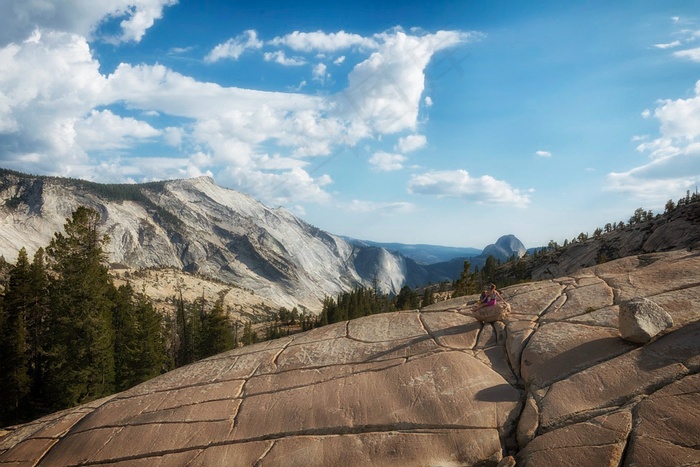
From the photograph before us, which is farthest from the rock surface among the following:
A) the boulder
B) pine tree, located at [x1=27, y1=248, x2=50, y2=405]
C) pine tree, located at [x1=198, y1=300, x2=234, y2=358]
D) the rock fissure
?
pine tree, located at [x1=198, y1=300, x2=234, y2=358]

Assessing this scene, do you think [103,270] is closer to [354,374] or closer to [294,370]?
[294,370]

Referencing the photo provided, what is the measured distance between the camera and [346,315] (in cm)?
9306

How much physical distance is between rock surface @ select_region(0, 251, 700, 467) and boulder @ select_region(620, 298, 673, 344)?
0.30m

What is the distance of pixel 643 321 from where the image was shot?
11969 millimetres

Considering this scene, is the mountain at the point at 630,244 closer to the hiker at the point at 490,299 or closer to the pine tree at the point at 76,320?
the hiker at the point at 490,299

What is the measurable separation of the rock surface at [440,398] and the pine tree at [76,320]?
676 inches

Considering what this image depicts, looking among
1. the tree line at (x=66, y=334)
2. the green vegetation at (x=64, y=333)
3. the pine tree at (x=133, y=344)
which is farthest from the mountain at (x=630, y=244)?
the green vegetation at (x=64, y=333)

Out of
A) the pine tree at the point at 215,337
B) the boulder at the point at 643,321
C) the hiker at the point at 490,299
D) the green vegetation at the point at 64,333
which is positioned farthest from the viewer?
the pine tree at the point at 215,337

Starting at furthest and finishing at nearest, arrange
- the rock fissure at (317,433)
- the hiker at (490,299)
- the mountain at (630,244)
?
the mountain at (630,244) < the hiker at (490,299) < the rock fissure at (317,433)

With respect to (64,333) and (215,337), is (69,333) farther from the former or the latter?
(215,337)

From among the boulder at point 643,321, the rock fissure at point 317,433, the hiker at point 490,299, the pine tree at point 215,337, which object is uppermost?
the hiker at point 490,299

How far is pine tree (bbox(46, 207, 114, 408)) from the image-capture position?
32.2m

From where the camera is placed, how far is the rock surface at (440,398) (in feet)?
31.9

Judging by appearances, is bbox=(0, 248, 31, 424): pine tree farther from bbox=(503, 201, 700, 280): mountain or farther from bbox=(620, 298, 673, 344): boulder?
bbox=(503, 201, 700, 280): mountain
